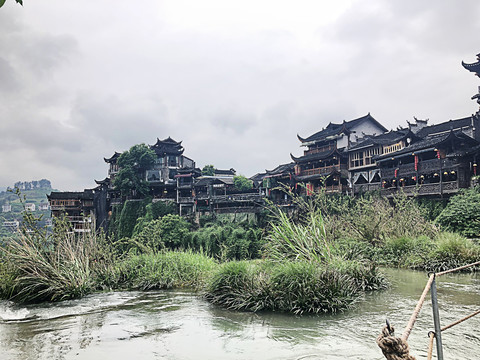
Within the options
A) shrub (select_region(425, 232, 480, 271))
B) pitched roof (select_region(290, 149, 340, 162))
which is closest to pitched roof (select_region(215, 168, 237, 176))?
pitched roof (select_region(290, 149, 340, 162))

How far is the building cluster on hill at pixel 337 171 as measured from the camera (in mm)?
23484

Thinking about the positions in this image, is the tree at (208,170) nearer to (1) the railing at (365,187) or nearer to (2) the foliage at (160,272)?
(1) the railing at (365,187)

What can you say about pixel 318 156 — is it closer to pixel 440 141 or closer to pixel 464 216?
pixel 440 141

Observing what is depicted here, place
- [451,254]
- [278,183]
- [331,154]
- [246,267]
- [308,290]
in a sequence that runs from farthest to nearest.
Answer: [278,183] → [331,154] → [451,254] → [246,267] → [308,290]

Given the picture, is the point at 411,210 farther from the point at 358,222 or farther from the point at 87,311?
the point at 87,311

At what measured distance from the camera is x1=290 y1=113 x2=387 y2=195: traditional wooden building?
34.2 meters

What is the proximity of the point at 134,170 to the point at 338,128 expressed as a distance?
25.1m

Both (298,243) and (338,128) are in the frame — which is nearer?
(298,243)

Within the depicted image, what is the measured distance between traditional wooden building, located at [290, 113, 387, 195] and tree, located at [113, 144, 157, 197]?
18.8m

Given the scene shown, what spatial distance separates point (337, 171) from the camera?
33719 millimetres

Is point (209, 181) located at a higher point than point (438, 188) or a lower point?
higher

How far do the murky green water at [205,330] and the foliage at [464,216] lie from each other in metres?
9.75

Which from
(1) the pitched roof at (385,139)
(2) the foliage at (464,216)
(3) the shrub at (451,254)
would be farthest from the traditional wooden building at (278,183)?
A: (3) the shrub at (451,254)

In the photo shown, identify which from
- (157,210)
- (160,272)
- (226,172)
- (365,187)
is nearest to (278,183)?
(365,187)
